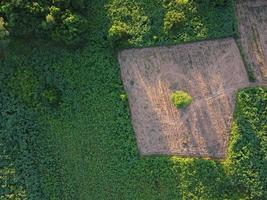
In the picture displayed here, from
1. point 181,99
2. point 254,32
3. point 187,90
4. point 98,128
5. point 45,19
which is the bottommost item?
point 98,128

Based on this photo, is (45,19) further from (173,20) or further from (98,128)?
(173,20)

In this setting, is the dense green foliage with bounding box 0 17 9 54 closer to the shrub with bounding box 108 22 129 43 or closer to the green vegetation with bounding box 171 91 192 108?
the shrub with bounding box 108 22 129 43

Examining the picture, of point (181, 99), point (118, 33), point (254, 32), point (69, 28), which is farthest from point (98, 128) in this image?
point (254, 32)

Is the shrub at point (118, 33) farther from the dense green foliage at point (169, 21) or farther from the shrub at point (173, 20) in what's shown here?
the shrub at point (173, 20)

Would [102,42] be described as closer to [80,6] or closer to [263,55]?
[80,6]

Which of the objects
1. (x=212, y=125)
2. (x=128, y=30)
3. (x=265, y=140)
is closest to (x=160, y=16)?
(x=128, y=30)

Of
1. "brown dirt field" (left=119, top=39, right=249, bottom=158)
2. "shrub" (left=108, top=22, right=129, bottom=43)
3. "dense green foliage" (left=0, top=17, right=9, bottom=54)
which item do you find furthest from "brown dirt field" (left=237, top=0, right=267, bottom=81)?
"dense green foliage" (left=0, top=17, right=9, bottom=54)

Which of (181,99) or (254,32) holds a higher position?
(254,32)
